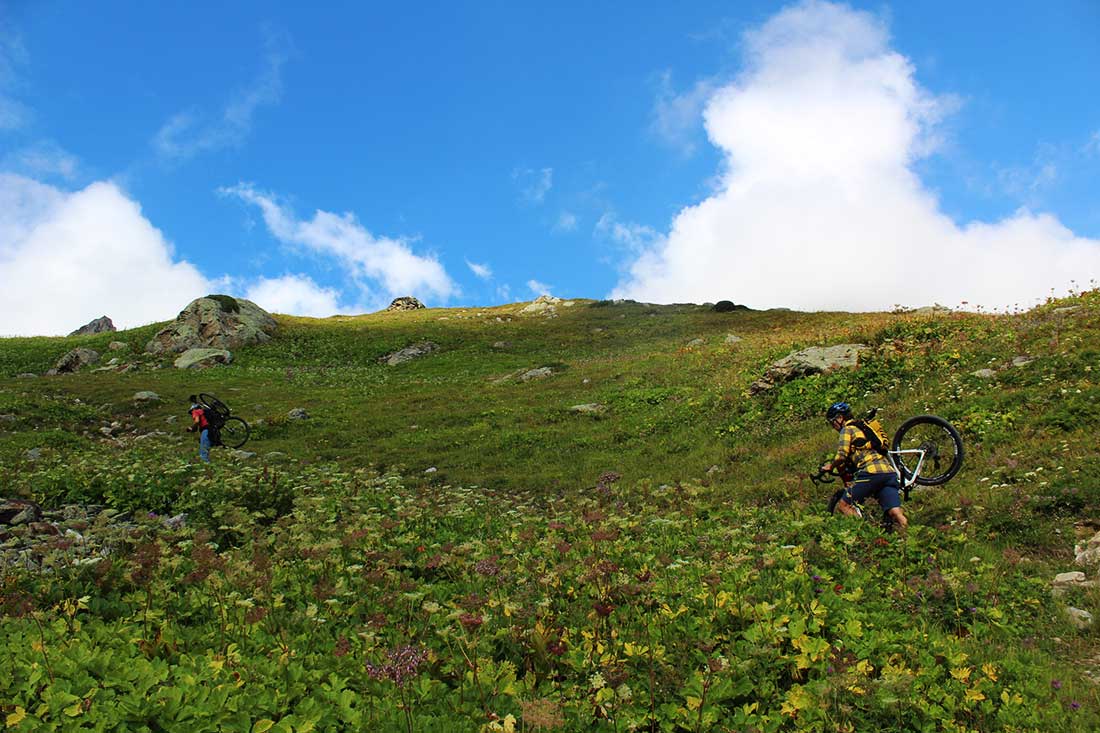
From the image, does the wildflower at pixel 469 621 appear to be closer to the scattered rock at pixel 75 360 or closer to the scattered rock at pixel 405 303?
the scattered rock at pixel 75 360

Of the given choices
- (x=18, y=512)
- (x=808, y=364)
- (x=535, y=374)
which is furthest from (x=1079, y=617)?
(x=535, y=374)

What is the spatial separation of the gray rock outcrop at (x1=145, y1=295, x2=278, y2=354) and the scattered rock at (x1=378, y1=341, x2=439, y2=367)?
14.1 meters

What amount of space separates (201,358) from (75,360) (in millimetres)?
10399

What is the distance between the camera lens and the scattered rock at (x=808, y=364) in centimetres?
2234

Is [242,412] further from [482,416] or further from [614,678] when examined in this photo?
[614,678]

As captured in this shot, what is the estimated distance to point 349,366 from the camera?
168 ft

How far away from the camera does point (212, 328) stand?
2190 inches

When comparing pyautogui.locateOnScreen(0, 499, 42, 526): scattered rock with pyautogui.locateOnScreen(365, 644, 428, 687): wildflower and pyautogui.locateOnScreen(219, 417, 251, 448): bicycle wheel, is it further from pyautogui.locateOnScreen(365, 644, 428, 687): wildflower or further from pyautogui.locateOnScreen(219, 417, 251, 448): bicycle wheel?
pyautogui.locateOnScreen(219, 417, 251, 448): bicycle wheel

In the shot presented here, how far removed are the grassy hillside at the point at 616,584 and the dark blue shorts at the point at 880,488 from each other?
2.29ft

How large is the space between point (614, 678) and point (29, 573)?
677 centimetres

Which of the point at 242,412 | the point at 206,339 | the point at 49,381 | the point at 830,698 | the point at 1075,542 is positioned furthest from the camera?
the point at 206,339

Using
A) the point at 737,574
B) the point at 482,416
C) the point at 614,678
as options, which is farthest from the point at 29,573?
the point at 482,416

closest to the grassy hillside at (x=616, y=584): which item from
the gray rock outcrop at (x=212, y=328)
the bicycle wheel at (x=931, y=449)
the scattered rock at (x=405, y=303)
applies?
the bicycle wheel at (x=931, y=449)

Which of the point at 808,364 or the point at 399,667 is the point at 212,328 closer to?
the point at 808,364
